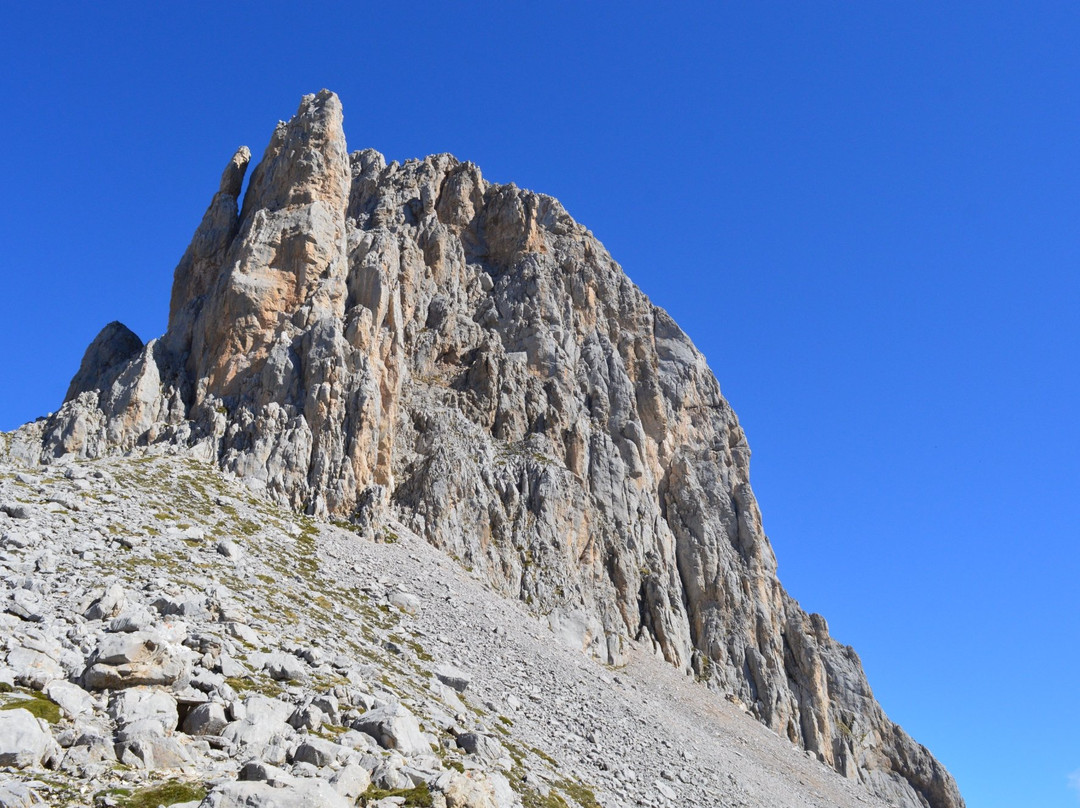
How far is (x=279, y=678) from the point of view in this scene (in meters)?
26.2

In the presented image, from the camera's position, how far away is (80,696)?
61.6ft

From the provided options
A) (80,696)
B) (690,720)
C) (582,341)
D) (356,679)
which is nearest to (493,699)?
(356,679)

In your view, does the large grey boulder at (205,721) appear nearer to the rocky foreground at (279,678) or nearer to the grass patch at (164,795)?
the rocky foreground at (279,678)

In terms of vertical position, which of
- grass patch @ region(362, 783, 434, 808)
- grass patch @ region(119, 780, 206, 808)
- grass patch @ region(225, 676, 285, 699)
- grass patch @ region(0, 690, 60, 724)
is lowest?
grass patch @ region(119, 780, 206, 808)

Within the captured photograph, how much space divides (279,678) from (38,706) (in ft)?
29.9

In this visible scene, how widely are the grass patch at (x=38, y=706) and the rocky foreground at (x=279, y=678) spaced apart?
0.19 feet

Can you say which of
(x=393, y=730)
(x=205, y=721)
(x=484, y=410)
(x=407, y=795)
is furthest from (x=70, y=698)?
(x=484, y=410)

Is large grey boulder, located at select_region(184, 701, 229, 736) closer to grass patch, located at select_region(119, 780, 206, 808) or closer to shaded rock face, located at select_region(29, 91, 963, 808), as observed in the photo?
grass patch, located at select_region(119, 780, 206, 808)

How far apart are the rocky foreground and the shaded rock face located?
8692mm

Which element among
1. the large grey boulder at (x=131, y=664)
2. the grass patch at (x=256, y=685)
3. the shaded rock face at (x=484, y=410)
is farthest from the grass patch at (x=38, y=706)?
the shaded rock face at (x=484, y=410)

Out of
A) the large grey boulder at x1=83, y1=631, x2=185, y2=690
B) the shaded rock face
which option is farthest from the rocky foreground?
the shaded rock face

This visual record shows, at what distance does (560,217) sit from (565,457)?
149 feet

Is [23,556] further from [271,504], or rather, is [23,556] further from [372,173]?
[372,173]

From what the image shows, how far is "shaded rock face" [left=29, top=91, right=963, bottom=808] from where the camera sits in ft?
224
